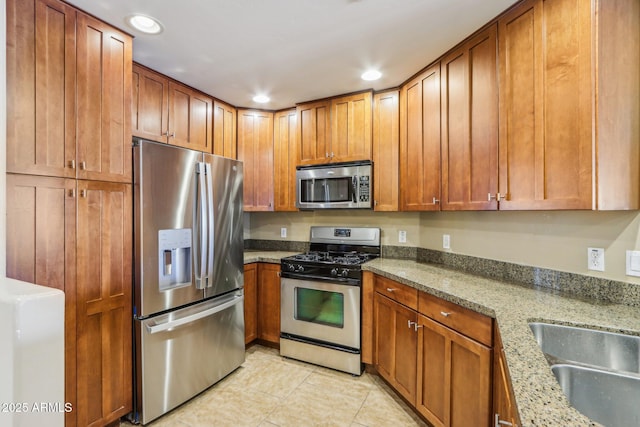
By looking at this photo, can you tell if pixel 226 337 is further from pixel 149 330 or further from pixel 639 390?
pixel 639 390

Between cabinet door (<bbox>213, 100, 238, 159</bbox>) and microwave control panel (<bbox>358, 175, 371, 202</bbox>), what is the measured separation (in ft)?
4.49

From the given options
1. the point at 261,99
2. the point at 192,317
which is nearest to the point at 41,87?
the point at 192,317

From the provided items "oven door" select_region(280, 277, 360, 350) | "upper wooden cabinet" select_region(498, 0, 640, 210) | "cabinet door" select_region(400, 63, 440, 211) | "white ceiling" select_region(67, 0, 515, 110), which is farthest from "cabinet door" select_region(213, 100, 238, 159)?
"upper wooden cabinet" select_region(498, 0, 640, 210)

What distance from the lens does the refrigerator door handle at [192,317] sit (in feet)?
6.27

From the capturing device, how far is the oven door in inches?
98.5

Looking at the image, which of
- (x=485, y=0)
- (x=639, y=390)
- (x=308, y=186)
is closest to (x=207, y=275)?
(x=308, y=186)

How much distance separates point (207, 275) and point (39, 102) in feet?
4.53

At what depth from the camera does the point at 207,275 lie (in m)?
2.25

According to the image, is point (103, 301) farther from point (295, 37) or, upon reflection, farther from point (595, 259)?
point (595, 259)

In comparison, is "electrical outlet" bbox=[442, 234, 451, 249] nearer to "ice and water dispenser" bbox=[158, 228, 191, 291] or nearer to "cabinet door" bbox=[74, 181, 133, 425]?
"ice and water dispenser" bbox=[158, 228, 191, 291]

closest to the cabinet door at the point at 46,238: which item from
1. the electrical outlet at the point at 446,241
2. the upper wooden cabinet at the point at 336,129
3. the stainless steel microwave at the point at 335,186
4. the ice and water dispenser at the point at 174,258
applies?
the ice and water dispenser at the point at 174,258

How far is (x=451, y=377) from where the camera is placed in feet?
Answer: 5.39

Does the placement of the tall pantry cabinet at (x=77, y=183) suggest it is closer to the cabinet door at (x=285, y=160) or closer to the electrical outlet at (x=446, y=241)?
the cabinet door at (x=285, y=160)

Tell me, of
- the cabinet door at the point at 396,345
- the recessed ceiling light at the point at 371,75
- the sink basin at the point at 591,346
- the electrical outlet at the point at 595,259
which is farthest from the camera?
the recessed ceiling light at the point at 371,75
